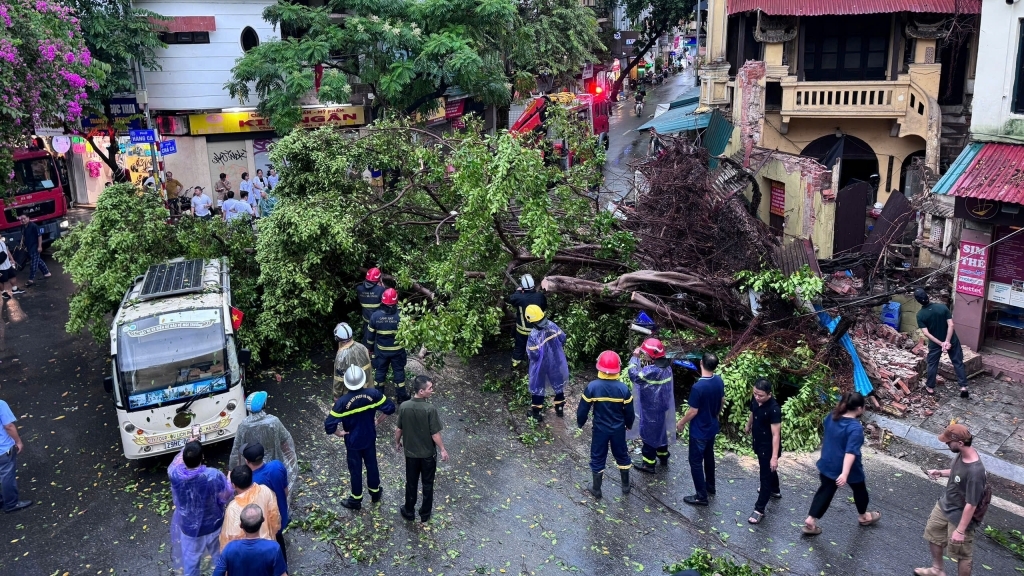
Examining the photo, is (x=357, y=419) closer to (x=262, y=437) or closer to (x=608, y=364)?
(x=262, y=437)

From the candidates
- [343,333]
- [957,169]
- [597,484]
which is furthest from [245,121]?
Result: [597,484]

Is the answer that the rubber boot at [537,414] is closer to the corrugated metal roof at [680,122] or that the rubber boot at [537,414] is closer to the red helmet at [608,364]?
the red helmet at [608,364]

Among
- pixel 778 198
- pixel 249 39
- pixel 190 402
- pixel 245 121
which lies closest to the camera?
pixel 190 402

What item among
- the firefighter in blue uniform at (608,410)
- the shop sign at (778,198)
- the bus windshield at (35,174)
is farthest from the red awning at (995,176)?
the bus windshield at (35,174)

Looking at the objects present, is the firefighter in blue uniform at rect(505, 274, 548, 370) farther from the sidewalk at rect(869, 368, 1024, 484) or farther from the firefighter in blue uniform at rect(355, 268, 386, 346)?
the sidewalk at rect(869, 368, 1024, 484)

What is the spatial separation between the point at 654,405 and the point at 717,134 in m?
11.8

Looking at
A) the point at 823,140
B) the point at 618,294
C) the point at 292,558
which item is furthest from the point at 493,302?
the point at 823,140

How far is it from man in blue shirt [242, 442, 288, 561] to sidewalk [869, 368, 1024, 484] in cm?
702

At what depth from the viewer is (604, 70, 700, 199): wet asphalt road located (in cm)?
2940

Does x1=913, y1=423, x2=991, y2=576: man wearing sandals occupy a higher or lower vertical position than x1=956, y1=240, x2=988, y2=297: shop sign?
lower

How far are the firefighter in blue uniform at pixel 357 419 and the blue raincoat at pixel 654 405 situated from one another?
2.54 meters

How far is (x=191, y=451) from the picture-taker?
6586mm

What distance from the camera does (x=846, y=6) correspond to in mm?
17859

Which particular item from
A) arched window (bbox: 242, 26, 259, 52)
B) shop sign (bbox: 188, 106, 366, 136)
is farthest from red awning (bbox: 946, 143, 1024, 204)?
arched window (bbox: 242, 26, 259, 52)
